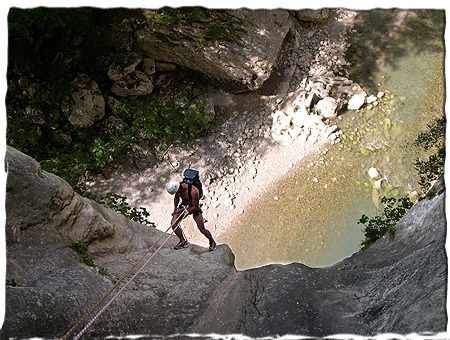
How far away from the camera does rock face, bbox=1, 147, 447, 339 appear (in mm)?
3256

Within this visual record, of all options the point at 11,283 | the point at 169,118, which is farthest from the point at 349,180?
the point at 11,283

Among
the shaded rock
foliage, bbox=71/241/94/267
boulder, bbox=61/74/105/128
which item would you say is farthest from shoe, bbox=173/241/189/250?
the shaded rock

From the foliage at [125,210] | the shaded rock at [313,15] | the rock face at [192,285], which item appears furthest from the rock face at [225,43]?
the rock face at [192,285]

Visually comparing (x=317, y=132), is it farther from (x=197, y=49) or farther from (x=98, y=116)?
(x=98, y=116)

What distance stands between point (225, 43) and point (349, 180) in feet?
18.4

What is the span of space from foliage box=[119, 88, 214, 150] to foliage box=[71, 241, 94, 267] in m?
5.82

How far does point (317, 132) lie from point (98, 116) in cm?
701

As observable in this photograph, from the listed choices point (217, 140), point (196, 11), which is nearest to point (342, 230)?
point (217, 140)

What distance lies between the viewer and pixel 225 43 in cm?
980

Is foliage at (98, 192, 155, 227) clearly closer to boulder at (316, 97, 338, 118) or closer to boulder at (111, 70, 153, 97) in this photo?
boulder at (111, 70, 153, 97)

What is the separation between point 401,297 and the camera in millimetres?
3381

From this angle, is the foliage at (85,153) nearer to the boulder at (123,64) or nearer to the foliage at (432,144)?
the boulder at (123,64)

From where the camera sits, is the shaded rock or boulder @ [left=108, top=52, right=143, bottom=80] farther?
the shaded rock

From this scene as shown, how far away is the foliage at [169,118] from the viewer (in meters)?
10.2
